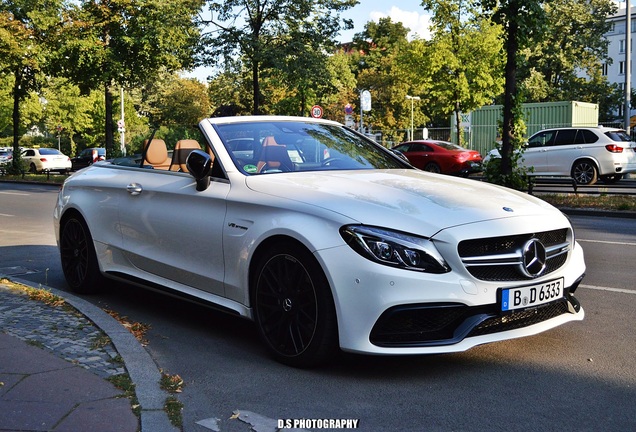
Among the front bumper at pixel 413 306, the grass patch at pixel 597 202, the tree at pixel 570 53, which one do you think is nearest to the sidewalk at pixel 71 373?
the front bumper at pixel 413 306

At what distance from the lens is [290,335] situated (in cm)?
456

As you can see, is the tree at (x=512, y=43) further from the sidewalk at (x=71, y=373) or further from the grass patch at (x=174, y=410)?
the grass patch at (x=174, y=410)

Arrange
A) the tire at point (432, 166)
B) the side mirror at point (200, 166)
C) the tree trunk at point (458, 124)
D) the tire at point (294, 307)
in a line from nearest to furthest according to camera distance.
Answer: the tire at point (294, 307)
the side mirror at point (200, 166)
the tire at point (432, 166)
the tree trunk at point (458, 124)

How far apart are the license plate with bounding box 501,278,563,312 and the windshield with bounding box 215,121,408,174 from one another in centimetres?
A: 171

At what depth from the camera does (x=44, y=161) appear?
140 ft

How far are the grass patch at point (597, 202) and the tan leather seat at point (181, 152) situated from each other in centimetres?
1190

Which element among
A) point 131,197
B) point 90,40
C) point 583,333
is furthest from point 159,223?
point 90,40

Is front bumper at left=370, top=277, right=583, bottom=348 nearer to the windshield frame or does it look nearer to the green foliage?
the windshield frame

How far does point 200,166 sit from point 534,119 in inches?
1331

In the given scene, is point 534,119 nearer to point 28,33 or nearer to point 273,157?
point 28,33

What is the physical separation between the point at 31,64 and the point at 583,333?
33469 millimetres

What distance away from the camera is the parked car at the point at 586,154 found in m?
22.4

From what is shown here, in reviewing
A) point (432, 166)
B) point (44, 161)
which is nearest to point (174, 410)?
point (432, 166)

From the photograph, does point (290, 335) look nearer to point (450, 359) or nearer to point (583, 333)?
point (450, 359)
